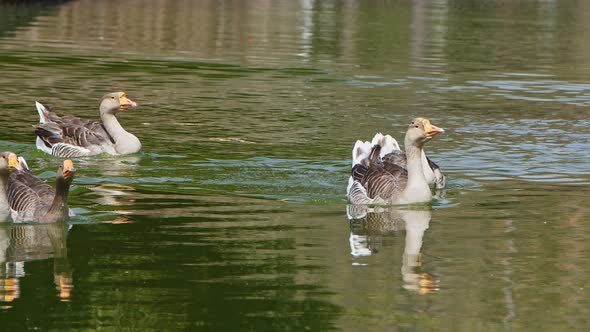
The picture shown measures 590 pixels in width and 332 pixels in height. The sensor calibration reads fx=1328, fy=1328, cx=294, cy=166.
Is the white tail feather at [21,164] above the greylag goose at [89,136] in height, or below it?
above

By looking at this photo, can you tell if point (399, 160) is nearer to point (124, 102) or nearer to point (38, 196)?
point (124, 102)

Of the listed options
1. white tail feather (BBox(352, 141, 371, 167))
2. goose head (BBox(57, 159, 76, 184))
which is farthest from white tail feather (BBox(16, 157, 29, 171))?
white tail feather (BBox(352, 141, 371, 167))

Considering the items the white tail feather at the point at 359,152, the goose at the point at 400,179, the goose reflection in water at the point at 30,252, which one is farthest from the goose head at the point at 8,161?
the white tail feather at the point at 359,152

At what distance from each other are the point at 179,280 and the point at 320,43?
117 feet

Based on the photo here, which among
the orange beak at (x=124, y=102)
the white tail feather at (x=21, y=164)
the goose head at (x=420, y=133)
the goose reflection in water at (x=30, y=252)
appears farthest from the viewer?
the orange beak at (x=124, y=102)

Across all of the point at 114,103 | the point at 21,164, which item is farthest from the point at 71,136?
the point at 21,164

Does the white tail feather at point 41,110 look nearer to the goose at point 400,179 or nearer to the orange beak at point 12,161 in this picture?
the goose at point 400,179

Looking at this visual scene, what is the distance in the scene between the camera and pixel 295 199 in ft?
61.8

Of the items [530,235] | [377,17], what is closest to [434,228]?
[530,235]

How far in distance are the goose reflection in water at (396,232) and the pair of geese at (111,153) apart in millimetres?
321

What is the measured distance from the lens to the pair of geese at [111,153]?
16688mm

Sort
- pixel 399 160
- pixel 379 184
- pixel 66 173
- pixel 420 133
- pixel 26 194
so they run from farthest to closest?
pixel 399 160 < pixel 379 184 < pixel 420 133 < pixel 26 194 < pixel 66 173

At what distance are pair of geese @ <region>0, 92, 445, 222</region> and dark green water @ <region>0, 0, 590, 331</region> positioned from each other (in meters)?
0.31

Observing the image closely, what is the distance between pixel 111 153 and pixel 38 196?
5939 millimetres
